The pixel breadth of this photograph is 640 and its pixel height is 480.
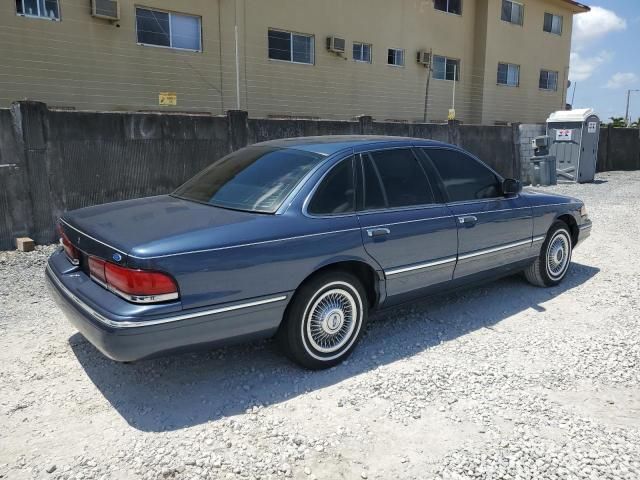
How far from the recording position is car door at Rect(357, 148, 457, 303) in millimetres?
3746

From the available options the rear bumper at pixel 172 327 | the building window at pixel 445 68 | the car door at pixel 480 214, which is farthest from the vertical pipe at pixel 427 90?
the rear bumper at pixel 172 327

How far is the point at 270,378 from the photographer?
346 cm

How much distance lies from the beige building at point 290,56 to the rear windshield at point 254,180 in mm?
7616

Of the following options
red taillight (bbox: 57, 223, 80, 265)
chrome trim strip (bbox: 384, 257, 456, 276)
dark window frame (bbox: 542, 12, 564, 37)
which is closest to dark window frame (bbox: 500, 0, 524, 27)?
dark window frame (bbox: 542, 12, 564, 37)

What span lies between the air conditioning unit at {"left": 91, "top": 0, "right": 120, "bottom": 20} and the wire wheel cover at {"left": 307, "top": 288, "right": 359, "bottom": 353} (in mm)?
9934

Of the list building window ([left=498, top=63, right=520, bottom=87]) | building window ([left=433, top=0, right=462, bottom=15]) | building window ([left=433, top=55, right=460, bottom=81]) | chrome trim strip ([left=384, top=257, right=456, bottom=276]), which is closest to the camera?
chrome trim strip ([left=384, top=257, right=456, bottom=276])

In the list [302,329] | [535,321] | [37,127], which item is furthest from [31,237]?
[535,321]

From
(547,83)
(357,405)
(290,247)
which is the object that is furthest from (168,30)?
(547,83)

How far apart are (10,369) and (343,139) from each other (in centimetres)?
293

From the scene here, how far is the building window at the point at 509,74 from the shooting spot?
21219 mm

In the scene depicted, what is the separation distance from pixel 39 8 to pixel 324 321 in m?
10.2

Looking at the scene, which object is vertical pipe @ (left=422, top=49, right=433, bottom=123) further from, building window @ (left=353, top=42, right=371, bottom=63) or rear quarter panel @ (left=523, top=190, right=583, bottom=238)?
rear quarter panel @ (left=523, top=190, right=583, bottom=238)

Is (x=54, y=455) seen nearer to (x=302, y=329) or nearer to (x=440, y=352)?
(x=302, y=329)

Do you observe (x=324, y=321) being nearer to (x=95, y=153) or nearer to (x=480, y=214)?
(x=480, y=214)
